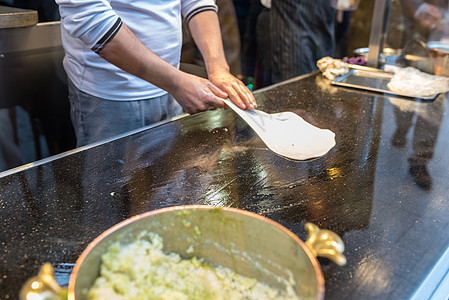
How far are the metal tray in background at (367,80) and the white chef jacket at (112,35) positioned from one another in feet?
2.28

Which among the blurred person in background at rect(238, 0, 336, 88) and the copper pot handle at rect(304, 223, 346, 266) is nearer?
the copper pot handle at rect(304, 223, 346, 266)

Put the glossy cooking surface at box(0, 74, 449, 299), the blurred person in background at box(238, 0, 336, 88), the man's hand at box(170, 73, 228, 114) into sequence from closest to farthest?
the glossy cooking surface at box(0, 74, 449, 299) → the man's hand at box(170, 73, 228, 114) → the blurred person in background at box(238, 0, 336, 88)

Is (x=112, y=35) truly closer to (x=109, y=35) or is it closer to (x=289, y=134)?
(x=109, y=35)

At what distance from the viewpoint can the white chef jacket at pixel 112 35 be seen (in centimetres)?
114

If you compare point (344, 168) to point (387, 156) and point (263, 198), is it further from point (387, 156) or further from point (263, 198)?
point (263, 198)

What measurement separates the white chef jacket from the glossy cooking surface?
0.27 meters

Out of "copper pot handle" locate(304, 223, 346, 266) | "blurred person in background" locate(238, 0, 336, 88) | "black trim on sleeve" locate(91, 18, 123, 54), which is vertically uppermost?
"black trim on sleeve" locate(91, 18, 123, 54)

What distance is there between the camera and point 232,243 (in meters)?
0.59

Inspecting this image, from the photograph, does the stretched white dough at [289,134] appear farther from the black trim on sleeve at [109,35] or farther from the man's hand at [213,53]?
the black trim on sleeve at [109,35]

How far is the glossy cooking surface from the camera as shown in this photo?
67 centimetres

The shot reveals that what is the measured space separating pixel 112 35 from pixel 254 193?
62cm

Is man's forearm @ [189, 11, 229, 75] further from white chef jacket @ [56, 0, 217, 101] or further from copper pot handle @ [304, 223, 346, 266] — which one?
copper pot handle @ [304, 223, 346, 266]

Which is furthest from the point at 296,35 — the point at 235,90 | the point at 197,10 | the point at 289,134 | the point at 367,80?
the point at 289,134

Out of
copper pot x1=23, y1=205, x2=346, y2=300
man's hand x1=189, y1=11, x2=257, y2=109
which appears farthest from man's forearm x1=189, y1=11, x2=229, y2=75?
copper pot x1=23, y1=205, x2=346, y2=300
